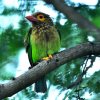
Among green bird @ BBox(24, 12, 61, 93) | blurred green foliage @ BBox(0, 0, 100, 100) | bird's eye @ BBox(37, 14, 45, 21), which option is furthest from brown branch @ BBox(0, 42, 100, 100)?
bird's eye @ BBox(37, 14, 45, 21)

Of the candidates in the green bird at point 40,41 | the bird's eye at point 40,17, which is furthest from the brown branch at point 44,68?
the bird's eye at point 40,17

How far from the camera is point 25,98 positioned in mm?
2203

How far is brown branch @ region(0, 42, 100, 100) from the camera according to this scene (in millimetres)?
1684

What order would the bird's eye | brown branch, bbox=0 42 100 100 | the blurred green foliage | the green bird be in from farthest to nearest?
the bird's eye, the green bird, the blurred green foliage, brown branch, bbox=0 42 100 100

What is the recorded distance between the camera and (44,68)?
6.16 ft

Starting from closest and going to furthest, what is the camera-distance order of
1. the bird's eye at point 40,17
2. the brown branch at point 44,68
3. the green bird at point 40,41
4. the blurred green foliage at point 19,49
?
1. the brown branch at point 44,68
2. the blurred green foliage at point 19,49
3. the green bird at point 40,41
4. the bird's eye at point 40,17

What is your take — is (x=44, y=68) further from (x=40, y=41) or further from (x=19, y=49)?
(x=40, y=41)

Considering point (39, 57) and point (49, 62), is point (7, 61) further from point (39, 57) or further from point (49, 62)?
point (39, 57)

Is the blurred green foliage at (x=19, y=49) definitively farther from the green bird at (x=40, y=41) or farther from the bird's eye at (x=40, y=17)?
the bird's eye at (x=40, y=17)

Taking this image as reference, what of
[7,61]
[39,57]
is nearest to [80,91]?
[7,61]

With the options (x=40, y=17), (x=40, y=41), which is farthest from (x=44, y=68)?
(x=40, y=17)

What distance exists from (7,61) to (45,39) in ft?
3.88

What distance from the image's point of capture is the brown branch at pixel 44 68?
1.68 metres

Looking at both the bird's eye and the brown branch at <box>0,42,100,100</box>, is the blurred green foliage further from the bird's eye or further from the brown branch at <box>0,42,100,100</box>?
the bird's eye
